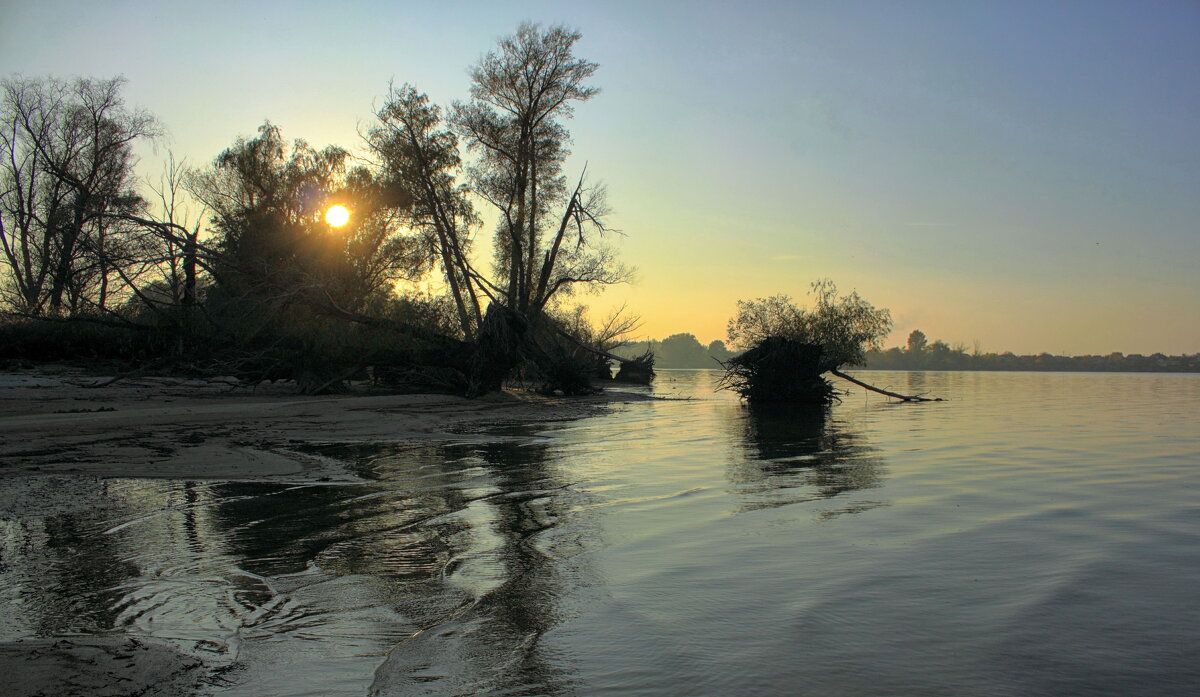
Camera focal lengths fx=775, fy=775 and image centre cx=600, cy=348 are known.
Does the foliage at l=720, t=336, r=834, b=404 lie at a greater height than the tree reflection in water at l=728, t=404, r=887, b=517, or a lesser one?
greater

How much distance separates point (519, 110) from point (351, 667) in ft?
104

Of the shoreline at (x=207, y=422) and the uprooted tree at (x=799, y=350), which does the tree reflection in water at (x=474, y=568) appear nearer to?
the shoreline at (x=207, y=422)

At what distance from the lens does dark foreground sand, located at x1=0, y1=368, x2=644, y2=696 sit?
3.27m

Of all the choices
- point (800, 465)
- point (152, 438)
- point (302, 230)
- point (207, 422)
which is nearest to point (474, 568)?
point (800, 465)

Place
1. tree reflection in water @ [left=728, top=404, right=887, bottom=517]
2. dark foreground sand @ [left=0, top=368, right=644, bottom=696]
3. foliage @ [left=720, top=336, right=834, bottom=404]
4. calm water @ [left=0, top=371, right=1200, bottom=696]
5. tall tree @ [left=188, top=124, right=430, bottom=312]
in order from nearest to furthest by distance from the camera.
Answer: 1. dark foreground sand @ [left=0, top=368, right=644, bottom=696]
2. calm water @ [left=0, top=371, right=1200, bottom=696]
3. tree reflection in water @ [left=728, top=404, right=887, bottom=517]
4. tall tree @ [left=188, top=124, right=430, bottom=312]
5. foliage @ [left=720, top=336, right=834, bottom=404]

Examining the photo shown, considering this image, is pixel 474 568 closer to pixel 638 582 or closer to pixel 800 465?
pixel 638 582

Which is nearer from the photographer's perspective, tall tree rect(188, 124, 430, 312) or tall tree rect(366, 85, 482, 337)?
tall tree rect(188, 124, 430, 312)

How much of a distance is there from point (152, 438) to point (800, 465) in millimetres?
10039

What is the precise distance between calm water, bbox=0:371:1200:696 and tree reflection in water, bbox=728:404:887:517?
11 centimetres

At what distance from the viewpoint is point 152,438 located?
1214 centimetres

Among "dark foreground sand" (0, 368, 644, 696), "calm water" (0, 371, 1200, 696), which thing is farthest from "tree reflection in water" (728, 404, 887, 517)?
"dark foreground sand" (0, 368, 644, 696)

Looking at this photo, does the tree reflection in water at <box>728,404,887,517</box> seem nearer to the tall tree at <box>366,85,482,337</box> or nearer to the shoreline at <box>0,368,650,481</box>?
the shoreline at <box>0,368,650,481</box>

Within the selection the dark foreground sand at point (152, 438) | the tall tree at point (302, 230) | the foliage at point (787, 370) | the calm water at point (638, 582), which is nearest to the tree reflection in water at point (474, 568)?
the calm water at point (638, 582)

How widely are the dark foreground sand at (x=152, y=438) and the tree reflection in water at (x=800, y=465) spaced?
5.01 meters
